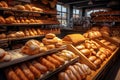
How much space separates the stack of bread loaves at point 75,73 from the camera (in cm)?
189

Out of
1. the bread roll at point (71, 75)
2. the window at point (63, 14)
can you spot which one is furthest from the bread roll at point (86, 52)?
the window at point (63, 14)

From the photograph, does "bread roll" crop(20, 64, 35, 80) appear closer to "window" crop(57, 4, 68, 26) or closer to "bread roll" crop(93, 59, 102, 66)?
"bread roll" crop(93, 59, 102, 66)

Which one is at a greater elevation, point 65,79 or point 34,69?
point 34,69

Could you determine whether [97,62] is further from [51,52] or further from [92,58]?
[51,52]

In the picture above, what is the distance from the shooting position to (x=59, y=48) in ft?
7.25

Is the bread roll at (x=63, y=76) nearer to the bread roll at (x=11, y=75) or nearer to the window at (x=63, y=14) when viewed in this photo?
the bread roll at (x=11, y=75)

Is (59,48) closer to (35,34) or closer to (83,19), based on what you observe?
(35,34)

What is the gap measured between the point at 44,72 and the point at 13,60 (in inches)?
16.2

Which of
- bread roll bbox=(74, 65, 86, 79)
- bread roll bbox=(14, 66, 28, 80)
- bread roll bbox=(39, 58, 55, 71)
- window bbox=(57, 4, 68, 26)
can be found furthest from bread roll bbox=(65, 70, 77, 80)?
window bbox=(57, 4, 68, 26)

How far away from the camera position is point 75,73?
202cm

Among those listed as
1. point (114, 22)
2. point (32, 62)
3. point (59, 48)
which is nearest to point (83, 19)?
point (114, 22)

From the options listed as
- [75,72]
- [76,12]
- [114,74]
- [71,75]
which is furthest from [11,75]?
[76,12]

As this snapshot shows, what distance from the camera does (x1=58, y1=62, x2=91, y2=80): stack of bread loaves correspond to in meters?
1.89

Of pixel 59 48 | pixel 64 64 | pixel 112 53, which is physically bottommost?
pixel 112 53
